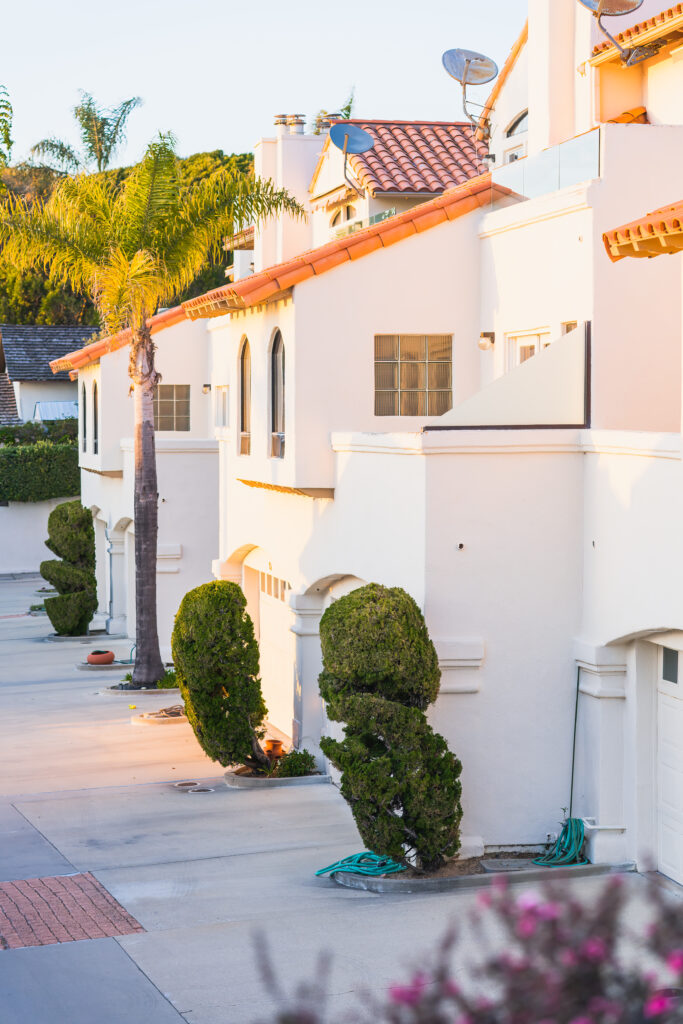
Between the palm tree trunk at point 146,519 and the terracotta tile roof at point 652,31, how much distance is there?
10045 millimetres

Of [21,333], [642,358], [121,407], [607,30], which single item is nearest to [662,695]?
[642,358]

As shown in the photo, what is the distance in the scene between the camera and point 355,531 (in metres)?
15.6

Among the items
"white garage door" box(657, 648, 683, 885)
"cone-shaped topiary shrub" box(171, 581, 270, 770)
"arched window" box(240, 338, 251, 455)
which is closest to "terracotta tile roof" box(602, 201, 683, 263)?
"white garage door" box(657, 648, 683, 885)

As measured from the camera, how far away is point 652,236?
10.6 meters

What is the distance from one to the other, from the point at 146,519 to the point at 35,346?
3084 centimetres

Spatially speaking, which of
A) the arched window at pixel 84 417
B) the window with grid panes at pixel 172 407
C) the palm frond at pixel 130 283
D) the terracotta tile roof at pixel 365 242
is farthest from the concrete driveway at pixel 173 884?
the arched window at pixel 84 417

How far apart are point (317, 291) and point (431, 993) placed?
13.9 meters

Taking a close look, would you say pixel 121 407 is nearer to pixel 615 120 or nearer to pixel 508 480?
pixel 615 120

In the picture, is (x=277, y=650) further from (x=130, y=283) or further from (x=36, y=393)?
(x=36, y=393)

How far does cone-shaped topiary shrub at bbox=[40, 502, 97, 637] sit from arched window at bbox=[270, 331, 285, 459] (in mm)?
14240

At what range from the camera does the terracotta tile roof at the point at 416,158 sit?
872 inches

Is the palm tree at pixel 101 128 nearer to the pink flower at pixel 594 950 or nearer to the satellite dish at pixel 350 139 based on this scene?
the satellite dish at pixel 350 139

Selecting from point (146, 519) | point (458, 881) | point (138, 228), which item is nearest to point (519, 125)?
point (138, 228)

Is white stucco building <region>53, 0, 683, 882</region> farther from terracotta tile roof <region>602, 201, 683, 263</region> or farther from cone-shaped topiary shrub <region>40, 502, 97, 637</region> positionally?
cone-shaped topiary shrub <region>40, 502, 97, 637</region>
